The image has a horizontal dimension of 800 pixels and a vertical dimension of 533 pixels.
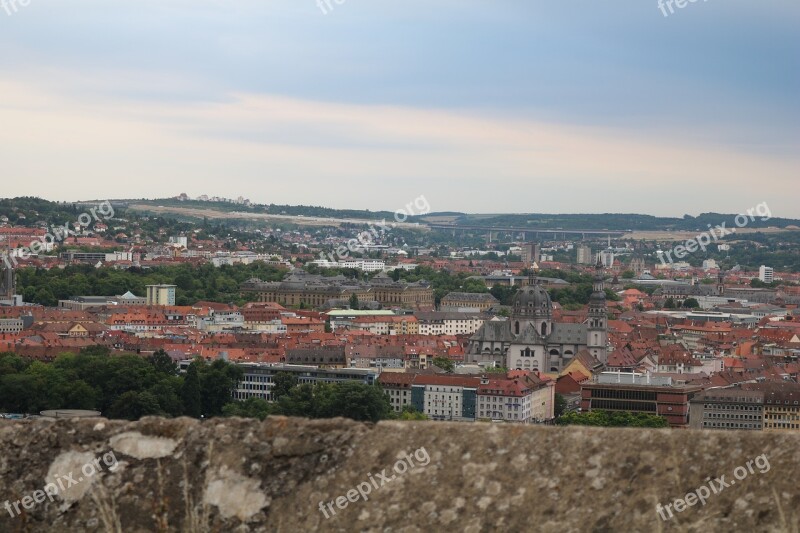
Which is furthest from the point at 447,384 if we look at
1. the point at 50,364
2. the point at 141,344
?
the point at 141,344

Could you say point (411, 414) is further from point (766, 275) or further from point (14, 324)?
point (766, 275)

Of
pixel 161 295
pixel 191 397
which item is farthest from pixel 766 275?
pixel 191 397

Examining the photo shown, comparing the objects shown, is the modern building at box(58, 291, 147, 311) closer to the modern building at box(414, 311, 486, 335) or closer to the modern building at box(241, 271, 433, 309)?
the modern building at box(241, 271, 433, 309)

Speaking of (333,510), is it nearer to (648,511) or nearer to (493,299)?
(648,511)

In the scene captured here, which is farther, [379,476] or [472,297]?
[472,297]

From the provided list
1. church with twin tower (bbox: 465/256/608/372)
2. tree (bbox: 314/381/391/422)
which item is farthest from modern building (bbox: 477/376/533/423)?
church with twin tower (bbox: 465/256/608/372)

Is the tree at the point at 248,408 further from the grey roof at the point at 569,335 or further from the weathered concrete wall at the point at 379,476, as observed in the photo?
the weathered concrete wall at the point at 379,476
